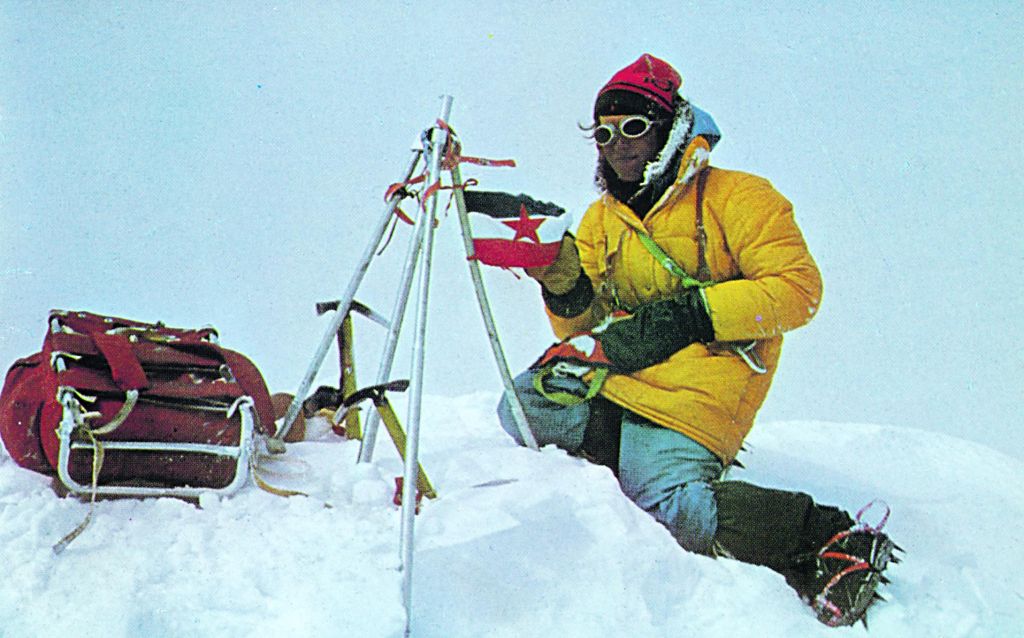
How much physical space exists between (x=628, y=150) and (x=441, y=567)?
1258 mm

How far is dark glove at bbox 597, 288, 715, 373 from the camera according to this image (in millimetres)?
2014

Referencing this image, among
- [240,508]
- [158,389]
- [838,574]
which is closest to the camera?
[838,574]

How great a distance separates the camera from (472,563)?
148cm

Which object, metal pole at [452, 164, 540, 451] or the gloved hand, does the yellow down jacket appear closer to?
the gloved hand

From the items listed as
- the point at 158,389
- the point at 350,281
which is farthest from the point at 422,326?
the point at 158,389

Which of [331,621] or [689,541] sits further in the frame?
[689,541]

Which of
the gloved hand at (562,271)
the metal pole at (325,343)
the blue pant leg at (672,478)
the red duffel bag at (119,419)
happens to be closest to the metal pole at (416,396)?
the metal pole at (325,343)

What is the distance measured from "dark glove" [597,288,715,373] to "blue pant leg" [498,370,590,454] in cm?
16

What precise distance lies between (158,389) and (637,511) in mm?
1190

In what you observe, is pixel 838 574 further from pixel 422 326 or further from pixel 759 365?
pixel 422 326

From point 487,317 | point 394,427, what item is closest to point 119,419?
point 394,427

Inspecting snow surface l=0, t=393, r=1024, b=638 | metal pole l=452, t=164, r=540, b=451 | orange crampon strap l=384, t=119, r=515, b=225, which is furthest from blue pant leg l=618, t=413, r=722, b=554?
orange crampon strap l=384, t=119, r=515, b=225

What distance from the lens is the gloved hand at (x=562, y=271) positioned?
2068 millimetres

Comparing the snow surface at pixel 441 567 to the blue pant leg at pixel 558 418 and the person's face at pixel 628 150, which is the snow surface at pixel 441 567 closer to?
the blue pant leg at pixel 558 418
